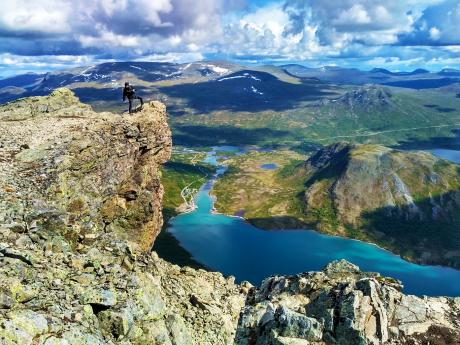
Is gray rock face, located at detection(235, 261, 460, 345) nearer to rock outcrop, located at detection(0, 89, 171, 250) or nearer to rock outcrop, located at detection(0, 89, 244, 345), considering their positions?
rock outcrop, located at detection(0, 89, 244, 345)

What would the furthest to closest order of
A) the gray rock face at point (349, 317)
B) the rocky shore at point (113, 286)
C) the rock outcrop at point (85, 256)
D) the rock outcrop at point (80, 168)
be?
the rock outcrop at point (80, 168) → the gray rock face at point (349, 317) → the rocky shore at point (113, 286) → the rock outcrop at point (85, 256)

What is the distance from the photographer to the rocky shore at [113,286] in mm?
27594

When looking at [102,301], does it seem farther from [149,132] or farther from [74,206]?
[149,132]

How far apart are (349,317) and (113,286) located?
23185mm

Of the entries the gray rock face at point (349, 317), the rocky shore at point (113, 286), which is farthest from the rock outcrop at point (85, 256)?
the gray rock face at point (349, 317)

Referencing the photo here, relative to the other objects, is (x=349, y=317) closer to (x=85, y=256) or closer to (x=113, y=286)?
(x=113, y=286)

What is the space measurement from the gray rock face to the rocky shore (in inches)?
4.5

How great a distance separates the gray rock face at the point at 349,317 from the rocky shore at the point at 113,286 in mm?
113

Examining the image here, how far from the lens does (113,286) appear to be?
103 ft

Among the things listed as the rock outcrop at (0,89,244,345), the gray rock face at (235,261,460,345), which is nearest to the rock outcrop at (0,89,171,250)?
the rock outcrop at (0,89,244,345)

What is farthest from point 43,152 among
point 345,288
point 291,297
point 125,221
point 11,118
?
point 345,288

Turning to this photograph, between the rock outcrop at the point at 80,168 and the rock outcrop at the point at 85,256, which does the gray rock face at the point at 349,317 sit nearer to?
the rock outcrop at the point at 85,256

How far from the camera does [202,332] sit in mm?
38062

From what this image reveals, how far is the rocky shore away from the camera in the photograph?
2759 centimetres
